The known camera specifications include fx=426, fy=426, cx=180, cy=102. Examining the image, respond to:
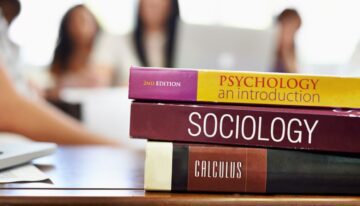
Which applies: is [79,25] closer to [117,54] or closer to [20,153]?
[117,54]

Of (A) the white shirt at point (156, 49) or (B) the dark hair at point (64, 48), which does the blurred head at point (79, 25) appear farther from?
(A) the white shirt at point (156, 49)

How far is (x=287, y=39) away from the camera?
1.55 meters

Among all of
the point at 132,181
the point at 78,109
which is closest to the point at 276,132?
the point at 132,181

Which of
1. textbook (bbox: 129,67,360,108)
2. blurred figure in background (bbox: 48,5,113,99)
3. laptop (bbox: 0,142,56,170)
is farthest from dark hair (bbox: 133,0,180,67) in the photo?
textbook (bbox: 129,67,360,108)

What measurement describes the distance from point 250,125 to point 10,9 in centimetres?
121

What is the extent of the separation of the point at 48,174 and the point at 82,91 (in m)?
0.91

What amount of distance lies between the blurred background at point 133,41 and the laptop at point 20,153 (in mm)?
695

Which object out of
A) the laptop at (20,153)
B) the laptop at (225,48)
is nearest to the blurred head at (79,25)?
the laptop at (225,48)

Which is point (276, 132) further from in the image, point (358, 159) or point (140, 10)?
point (140, 10)

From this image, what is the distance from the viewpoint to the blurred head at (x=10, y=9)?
4.58ft

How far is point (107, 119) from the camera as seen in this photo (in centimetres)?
128

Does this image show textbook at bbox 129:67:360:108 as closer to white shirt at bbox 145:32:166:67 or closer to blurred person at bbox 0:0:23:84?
blurred person at bbox 0:0:23:84

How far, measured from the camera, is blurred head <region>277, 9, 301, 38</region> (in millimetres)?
1552

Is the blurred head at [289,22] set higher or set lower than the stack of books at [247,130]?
higher
